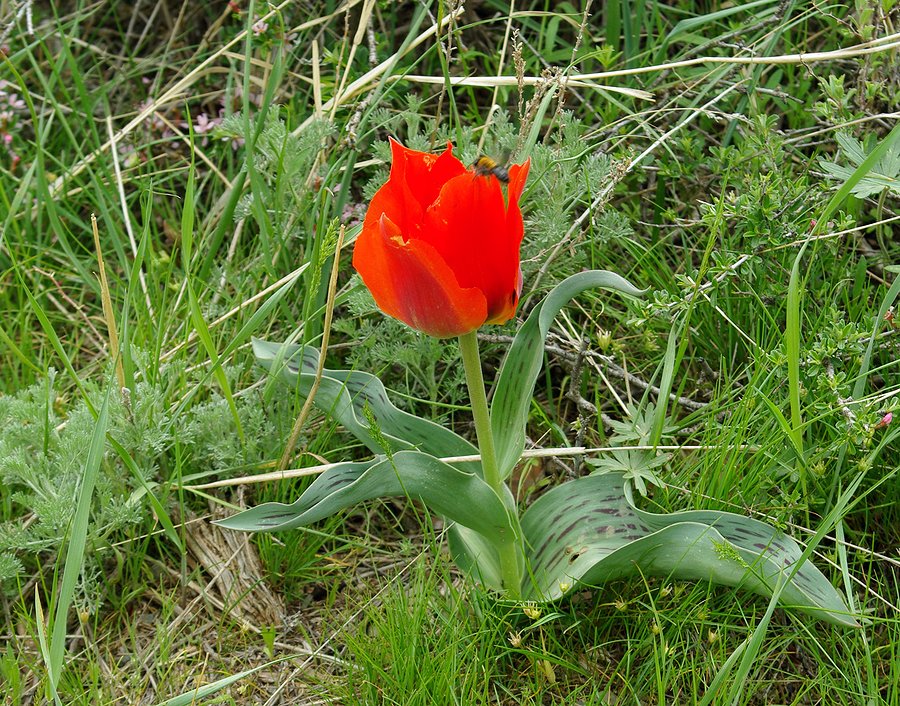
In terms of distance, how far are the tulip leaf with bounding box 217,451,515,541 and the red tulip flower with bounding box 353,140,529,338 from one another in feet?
0.69

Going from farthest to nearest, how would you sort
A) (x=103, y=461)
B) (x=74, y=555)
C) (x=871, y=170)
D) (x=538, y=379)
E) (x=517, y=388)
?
1. (x=538, y=379)
2. (x=103, y=461)
3. (x=871, y=170)
4. (x=517, y=388)
5. (x=74, y=555)

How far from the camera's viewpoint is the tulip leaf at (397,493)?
4.56ft

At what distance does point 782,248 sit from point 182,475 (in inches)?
48.7

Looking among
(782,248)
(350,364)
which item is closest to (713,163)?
(782,248)

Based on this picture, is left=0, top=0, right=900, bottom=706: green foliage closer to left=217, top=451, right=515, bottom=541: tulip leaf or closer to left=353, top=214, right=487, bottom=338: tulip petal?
left=217, top=451, right=515, bottom=541: tulip leaf

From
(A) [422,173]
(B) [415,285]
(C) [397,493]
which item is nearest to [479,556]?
(C) [397,493]

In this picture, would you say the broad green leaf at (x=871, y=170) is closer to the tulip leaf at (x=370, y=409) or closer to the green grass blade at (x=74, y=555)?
the tulip leaf at (x=370, y=409)

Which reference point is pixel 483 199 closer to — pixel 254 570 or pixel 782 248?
pixel 782 248

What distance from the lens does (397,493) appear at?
4.78ft

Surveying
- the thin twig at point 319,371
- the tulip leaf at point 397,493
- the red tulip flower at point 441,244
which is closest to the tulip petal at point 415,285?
the red tulip flower at point 441,244

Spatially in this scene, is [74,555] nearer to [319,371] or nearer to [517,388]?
[319,371]

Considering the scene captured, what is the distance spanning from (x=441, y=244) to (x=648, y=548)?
58 centimetres

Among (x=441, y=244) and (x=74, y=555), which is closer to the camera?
(x=441, y=244)

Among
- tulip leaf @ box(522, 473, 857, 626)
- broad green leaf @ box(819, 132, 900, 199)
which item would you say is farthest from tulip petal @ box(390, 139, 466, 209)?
broad green leaf @ box(819, 132, 900, 199)
